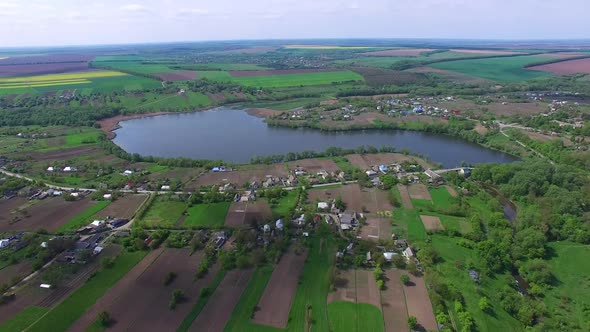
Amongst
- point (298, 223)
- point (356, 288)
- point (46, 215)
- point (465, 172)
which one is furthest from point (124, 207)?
point (465, 172)

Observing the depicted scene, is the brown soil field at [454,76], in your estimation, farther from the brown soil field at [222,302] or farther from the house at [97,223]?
the house at [97,223]

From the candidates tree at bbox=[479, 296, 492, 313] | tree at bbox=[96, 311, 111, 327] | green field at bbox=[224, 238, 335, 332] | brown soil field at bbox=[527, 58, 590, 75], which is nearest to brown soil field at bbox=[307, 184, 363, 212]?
green field at bbox=[224, 238, 335, 332]

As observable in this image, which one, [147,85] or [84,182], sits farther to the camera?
[147,85]

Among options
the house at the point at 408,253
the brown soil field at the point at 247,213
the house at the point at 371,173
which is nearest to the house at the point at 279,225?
the brown soil field at the point at 247,213

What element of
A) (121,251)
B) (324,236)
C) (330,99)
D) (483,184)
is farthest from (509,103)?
(121,251)

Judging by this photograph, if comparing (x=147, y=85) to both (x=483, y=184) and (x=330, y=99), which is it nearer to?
(x=330, y=99)

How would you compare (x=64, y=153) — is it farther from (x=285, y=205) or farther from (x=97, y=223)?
(x=285, y=205)
